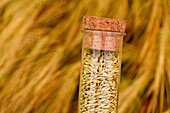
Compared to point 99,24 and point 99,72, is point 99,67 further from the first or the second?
point 99,24

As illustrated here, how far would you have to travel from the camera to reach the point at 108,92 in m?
0.83

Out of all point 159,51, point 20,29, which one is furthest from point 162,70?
point 20,29

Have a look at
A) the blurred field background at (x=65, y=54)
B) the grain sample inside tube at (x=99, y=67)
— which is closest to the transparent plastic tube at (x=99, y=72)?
the grain sample inside tube at (x=99, y=67)

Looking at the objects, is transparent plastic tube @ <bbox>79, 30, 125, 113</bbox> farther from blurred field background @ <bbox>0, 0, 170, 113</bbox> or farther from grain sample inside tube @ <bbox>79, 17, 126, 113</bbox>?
blurred field background @ <bbox>0, 0, 170, 113</bbox>

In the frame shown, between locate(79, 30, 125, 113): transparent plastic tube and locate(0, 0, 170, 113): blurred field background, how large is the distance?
194mm

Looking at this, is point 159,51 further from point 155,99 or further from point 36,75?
point 36,75

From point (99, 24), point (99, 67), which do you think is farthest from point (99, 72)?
point (99, 24)

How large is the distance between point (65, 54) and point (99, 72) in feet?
0.88

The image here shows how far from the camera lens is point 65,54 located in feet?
3.31

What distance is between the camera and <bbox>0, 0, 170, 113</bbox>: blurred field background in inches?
36.2

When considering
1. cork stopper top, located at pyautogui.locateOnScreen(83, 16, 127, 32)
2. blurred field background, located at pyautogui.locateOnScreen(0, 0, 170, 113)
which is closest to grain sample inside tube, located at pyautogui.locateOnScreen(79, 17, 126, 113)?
cork stopper top, located at pyautogui.locateOnScreen(83, 16, 127, 32)

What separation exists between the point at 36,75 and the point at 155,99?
0.74 metres

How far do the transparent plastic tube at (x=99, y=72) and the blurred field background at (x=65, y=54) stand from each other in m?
0.19

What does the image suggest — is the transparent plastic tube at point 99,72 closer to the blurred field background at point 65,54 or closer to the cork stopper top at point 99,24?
the cork stopper top at point 99,24
